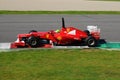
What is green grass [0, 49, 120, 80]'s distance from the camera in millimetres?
7279

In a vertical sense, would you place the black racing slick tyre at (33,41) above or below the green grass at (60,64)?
above

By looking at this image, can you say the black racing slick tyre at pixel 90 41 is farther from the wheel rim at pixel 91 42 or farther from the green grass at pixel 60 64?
the green grass at pixel 60 64

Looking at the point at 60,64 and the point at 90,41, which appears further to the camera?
the point at 90,41

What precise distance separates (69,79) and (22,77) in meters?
0.80

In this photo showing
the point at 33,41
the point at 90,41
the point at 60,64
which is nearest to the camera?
the point at 60,64

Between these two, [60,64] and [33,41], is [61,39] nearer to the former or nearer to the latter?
[33,41]

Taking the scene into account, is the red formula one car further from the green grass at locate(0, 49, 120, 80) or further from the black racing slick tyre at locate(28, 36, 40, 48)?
the green grass at locate(0, 49, 120, 80)

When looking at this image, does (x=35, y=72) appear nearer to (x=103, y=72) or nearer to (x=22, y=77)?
(x=22, y=77)

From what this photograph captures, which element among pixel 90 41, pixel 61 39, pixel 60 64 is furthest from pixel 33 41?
pixel 60 64

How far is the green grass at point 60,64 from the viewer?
23.9 feet

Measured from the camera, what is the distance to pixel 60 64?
326 inches

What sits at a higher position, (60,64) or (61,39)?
(61,39)

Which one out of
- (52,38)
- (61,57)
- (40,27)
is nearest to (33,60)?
(61,57)

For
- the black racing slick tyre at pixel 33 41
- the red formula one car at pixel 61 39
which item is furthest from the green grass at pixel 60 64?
the red formula one car at pixel 61 39
